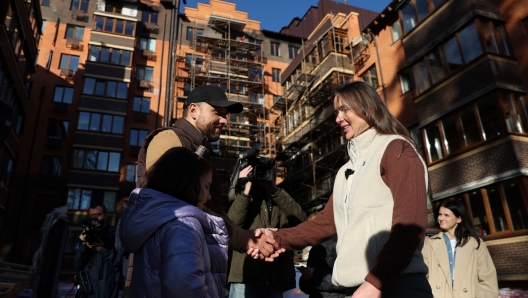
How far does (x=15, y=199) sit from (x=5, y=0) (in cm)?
2598

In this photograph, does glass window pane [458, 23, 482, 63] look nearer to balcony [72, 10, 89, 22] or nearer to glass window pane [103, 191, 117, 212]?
glass window pane [103, 191, 117, 212]

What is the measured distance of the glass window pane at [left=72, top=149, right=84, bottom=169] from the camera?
27047mm

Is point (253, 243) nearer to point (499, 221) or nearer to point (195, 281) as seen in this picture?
point (195, 281)

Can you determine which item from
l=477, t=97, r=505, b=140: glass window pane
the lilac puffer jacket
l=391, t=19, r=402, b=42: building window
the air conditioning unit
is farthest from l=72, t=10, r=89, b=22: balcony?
the lilac puffer jacket

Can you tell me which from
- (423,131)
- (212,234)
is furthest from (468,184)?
(212,234)

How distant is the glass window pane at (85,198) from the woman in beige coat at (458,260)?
85.2 feet

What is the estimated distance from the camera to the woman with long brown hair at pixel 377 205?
1883 mm

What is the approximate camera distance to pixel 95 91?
96.7 feet

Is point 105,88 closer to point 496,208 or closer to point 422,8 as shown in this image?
point 422,8

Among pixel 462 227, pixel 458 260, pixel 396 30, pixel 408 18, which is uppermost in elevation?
pixel 396 30

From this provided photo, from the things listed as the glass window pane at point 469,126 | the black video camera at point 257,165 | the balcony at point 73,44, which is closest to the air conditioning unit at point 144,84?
the balcony at point 73,44

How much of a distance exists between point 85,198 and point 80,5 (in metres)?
17.6

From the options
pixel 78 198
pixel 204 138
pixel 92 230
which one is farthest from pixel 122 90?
pixel 204 138

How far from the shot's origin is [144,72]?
32.4m
